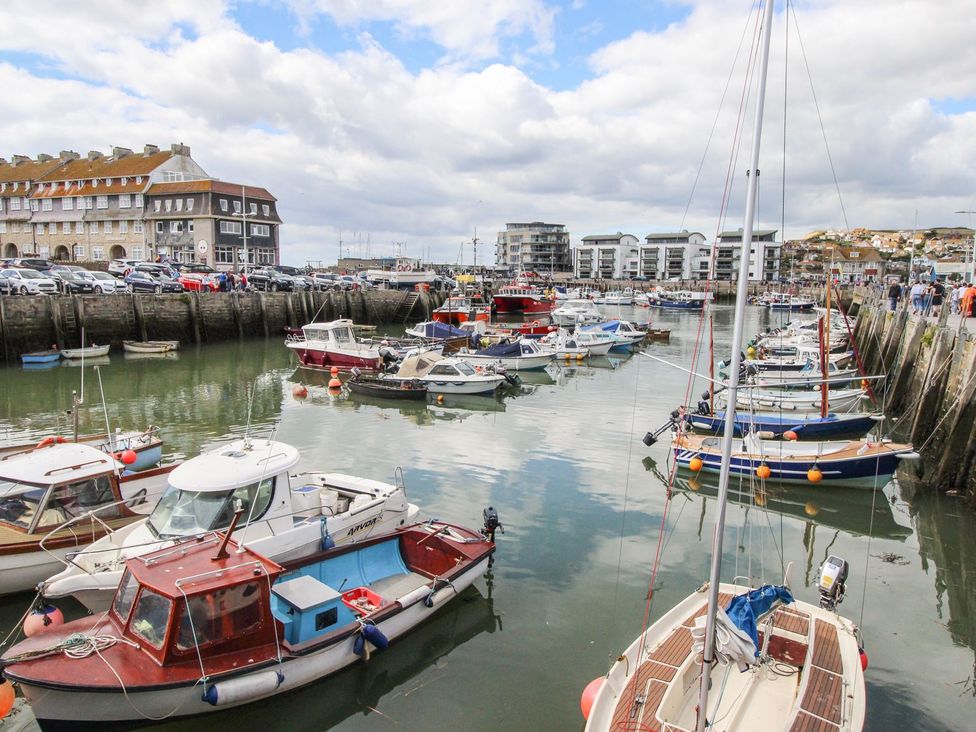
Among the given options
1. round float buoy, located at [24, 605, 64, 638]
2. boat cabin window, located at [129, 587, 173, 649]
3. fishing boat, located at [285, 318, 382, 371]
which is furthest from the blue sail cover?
fishing boat, located at [285, 318, 382, 371]

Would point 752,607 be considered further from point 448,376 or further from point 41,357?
point 41,357

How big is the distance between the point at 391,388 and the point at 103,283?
26219mm

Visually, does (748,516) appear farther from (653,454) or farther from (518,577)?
(518,577)

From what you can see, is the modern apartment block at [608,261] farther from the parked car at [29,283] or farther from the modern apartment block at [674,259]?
the parked car at [29,283]

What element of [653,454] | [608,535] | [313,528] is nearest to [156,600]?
[313,528]

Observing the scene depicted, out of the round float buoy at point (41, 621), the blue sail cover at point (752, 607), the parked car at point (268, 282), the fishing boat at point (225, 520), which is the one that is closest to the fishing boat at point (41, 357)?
the parked car at point (268, 282)

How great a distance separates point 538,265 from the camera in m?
158

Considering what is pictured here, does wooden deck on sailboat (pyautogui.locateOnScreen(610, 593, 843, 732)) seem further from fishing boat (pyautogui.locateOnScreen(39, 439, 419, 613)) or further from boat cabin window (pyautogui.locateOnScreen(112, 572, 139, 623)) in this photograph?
boat cabin window (pyautogui.locateOnScreen(112, 572, 139, 623))

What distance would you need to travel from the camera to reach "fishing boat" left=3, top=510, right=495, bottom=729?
723 centimetres

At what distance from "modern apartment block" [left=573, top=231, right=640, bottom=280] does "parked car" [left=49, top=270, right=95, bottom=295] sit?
124m

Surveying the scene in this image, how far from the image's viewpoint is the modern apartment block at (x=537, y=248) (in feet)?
515

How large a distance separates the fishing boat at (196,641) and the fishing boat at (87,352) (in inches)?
1282

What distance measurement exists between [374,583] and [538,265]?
5931 inches

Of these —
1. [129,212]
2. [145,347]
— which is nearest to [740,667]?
[145,347]
